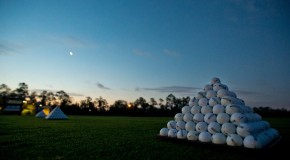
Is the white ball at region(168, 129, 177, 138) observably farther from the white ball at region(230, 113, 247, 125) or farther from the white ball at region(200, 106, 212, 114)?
the white ball at region(230, 113, 247, 125)

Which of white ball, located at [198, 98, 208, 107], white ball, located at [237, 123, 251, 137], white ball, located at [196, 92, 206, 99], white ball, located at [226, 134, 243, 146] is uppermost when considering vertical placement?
white ball, located at [196, 92, 206, 99]

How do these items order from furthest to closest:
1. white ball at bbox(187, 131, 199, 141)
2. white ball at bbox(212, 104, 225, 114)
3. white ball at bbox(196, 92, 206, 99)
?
white ball at bbox(196, 92, 206, 99), white ball at bbox(187, 131, 199, 141), white ball at bbox(212, 104, 225, 114)

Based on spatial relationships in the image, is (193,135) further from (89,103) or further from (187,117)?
(89,103)

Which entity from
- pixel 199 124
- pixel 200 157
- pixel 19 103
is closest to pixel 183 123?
pixel 199 124

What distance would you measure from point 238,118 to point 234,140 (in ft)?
3.01

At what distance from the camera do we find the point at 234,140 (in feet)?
28.6

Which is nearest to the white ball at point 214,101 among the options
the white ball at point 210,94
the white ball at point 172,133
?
the white ball at point 210,94

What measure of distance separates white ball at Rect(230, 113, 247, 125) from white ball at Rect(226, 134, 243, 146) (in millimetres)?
582

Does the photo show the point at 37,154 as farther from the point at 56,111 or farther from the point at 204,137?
the point at 56,111

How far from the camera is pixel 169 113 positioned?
77375 millimetres

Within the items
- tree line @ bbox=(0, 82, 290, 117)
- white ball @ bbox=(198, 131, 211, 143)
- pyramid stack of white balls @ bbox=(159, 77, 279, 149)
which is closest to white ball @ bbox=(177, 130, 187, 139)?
pyramid stack of white balls @ bbox=(159, 77, 279, 149)

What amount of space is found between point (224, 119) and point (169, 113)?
2708 inches

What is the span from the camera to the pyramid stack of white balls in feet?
28.7

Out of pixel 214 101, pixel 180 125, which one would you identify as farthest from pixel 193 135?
pixel 214 101
